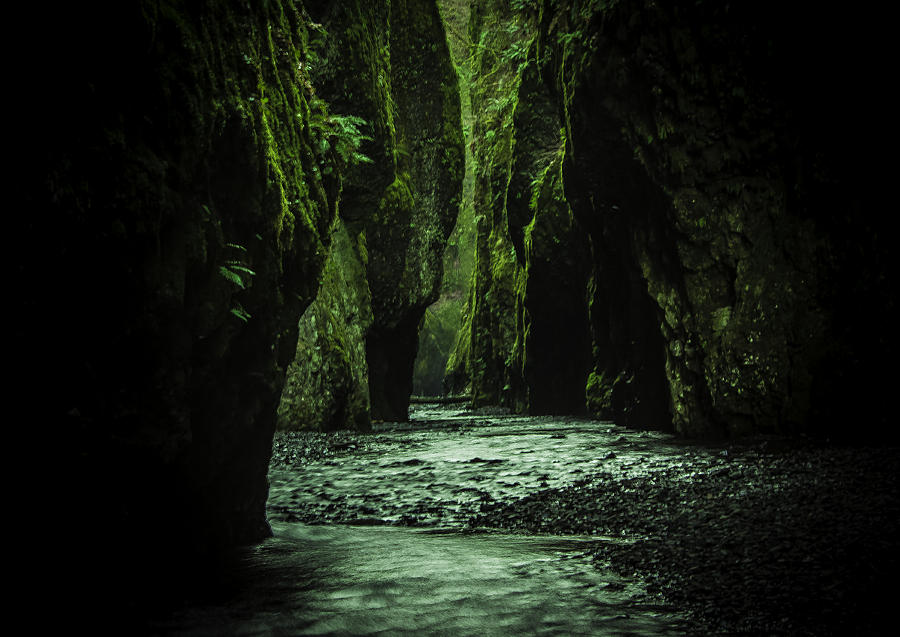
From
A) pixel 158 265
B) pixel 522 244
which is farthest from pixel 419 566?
pixel 522 244

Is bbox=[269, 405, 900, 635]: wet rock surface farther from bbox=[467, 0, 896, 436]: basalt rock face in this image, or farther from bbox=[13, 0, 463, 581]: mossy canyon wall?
bbox=[13, 0, 463, 581]: mossy canyon wall

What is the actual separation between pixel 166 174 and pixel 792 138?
9105 mm

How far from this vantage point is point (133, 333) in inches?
141

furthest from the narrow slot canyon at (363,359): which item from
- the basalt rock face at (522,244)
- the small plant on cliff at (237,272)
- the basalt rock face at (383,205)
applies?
the basalt rock face at (522,244)

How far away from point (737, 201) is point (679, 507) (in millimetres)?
6145

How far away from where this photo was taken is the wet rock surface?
356 cm

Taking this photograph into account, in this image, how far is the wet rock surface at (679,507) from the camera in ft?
11.7

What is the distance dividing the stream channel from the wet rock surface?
0.05 metres

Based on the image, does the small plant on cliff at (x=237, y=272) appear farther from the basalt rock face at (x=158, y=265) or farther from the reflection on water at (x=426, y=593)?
the reflection on water at (x=426, y=593)

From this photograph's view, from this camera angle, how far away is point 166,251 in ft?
12.6

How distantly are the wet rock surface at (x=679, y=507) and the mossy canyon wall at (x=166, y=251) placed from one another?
1.87 metres

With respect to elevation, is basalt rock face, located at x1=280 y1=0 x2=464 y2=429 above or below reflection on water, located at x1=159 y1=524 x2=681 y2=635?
above

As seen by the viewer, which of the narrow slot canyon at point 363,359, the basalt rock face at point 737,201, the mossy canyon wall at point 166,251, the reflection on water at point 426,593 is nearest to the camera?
the mossy canyon wall at point 166,251

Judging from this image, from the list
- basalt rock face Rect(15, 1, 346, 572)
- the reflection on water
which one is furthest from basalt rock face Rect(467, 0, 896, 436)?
basalt rock face Rect(15, 1, 346, 572)
